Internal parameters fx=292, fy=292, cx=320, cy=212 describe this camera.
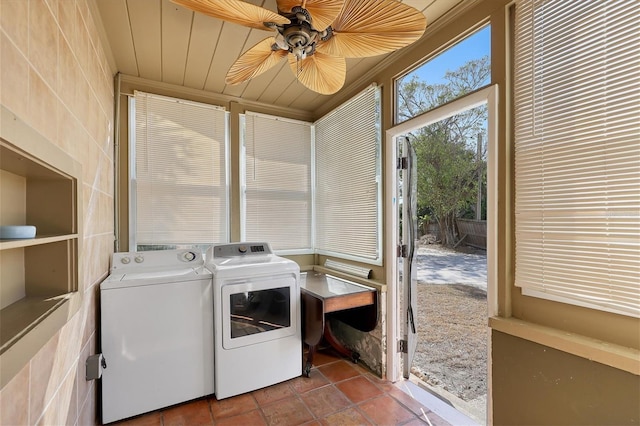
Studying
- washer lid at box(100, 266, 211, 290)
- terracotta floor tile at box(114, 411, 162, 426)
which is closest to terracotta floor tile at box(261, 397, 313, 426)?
terracotta floor tile at box(114, 411, 162, 426)

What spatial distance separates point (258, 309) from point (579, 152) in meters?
2.22

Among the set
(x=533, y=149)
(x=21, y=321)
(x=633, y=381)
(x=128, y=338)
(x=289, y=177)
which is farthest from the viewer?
(x=289, y=177)

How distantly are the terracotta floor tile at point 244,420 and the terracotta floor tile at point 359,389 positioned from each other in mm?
651

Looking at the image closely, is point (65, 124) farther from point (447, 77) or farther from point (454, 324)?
point (454, 324)

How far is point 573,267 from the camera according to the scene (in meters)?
1.30

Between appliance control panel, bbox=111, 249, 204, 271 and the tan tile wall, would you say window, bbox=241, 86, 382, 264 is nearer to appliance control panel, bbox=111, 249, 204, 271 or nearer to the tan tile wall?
appliance control panel, bbox=111, 249, 204, 271

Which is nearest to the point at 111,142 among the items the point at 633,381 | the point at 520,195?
the point at 520,195

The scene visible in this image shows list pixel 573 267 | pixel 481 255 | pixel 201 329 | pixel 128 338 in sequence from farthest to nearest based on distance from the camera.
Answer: pixel 481 255
pixel 201 329
pixel 128 338
pixel 573 267

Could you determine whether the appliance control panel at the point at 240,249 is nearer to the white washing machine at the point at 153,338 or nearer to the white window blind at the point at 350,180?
the white washing machine at the point at 153,338

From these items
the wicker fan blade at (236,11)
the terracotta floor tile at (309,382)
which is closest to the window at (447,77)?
the wicker fan blade at (236,11)

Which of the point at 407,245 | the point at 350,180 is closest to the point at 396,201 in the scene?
the point at 407,245

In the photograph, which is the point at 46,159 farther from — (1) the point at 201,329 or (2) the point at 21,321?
(1) the point at 201,329

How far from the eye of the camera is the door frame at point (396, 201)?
5.25ft

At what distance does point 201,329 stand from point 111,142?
1699 millimetres
